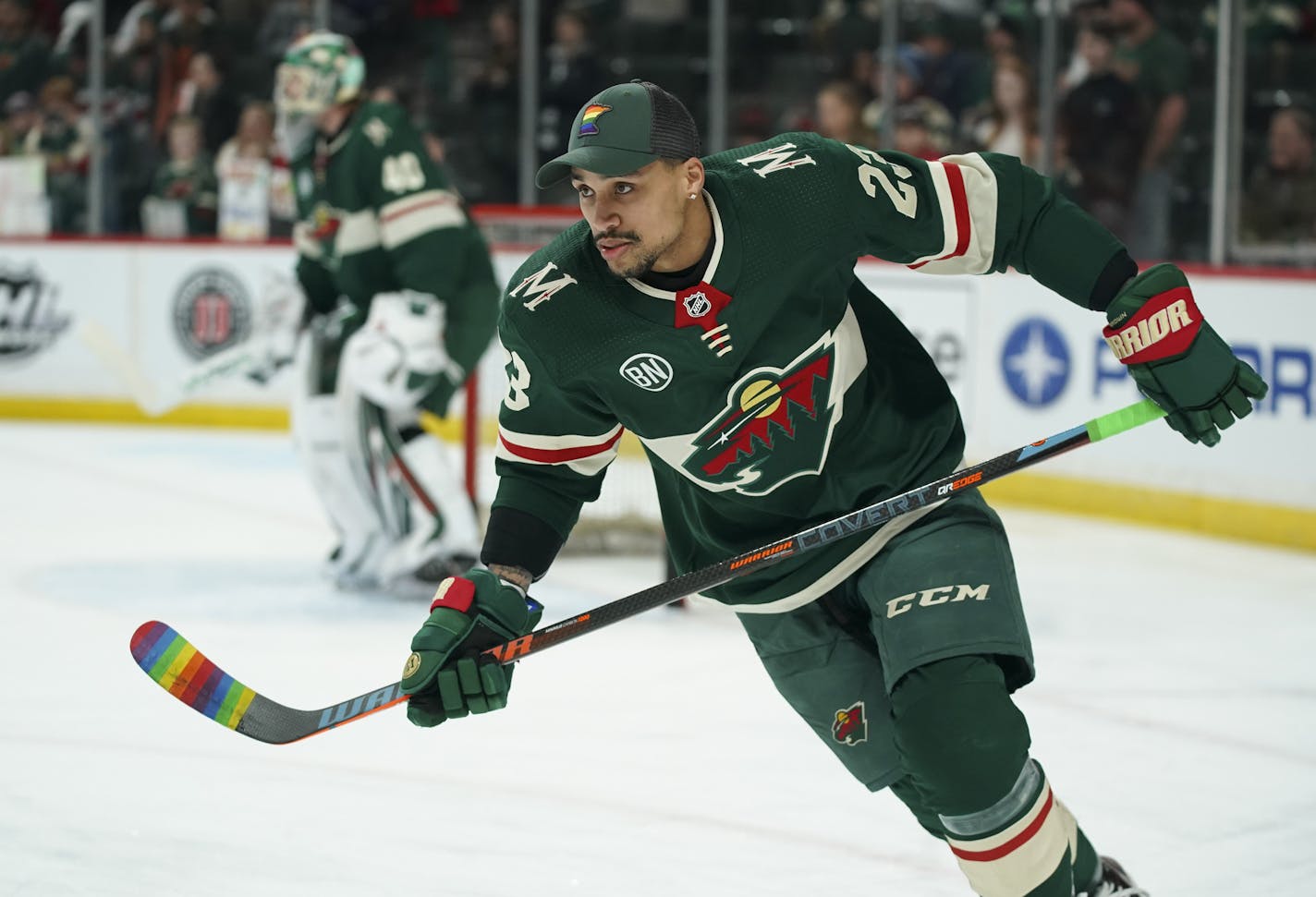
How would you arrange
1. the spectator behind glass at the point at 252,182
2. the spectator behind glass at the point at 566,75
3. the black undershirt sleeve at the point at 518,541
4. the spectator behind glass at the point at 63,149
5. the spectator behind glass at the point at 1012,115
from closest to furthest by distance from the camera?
1. the black undershirt sleeve at the point at 518,541
2. the spectator behind glass at the point at 1012,115
3. the spectator behind glass at the point at 566,75
4. the spectator behind glass at the point at 252,182
5. the spectator behind glass at the point at 63,149

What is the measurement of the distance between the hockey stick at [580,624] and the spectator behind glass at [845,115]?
15.6ft

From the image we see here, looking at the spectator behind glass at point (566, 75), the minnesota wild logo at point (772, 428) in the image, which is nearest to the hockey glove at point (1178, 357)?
Result: the minnesota wild logo at point (772, 428)

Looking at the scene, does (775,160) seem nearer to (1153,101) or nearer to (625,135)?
(625,135)

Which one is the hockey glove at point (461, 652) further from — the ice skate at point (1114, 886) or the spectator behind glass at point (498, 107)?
the spectator behind glass at point (498, 107)

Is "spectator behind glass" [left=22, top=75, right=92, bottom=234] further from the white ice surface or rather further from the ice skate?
the ice skate

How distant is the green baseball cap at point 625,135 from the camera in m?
2.06

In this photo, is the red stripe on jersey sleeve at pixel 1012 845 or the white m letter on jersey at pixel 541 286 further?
the white m letter on jersey at pixel 541 286

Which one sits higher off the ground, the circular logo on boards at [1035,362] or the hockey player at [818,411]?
the hockey player at [818,411]

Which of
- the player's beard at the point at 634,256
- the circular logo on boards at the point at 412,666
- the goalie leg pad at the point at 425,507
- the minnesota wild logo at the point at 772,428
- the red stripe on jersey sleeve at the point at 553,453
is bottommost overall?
the goalie leg pad at the point at 425,507

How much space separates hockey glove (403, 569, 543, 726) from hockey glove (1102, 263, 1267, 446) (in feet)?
2.57

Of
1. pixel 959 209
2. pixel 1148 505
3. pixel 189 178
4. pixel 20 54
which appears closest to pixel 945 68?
pixel 1148 505

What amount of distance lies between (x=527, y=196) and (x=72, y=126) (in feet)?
7.21

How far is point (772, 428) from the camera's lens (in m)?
2.20

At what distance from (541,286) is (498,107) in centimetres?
584
